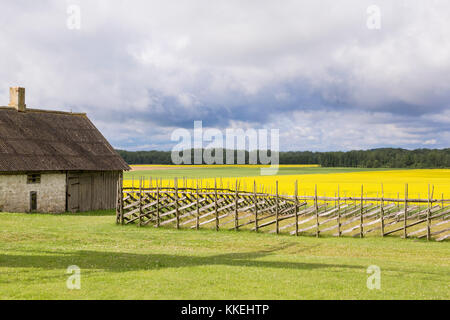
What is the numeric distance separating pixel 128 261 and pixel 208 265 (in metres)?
2.43

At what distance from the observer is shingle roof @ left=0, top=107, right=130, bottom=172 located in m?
31.2

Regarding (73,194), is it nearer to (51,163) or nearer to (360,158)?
(51,163)

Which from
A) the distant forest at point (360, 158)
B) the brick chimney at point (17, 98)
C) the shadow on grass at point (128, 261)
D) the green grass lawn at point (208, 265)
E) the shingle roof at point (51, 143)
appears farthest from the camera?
the distant forest at point (360, 158)

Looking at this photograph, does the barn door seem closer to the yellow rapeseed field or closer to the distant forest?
the yellow rapeseed field

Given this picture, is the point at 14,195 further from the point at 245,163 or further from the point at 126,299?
the point at 245,163

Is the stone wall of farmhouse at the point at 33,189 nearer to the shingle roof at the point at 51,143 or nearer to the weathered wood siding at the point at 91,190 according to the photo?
the weathered wood siding at the point at 91,190

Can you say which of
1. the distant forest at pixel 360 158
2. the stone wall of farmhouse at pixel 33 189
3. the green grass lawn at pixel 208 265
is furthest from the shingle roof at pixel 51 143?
the distant forest at pixel 360 158

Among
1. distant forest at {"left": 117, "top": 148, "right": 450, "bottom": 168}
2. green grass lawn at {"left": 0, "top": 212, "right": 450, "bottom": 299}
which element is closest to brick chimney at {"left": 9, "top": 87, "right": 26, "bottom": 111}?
green grass lawn at {"left": 0, "top": 212, "right": 450, "bottom": 299}

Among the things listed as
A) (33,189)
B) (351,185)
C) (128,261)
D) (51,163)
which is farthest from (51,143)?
(351,185)

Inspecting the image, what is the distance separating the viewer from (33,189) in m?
31.1

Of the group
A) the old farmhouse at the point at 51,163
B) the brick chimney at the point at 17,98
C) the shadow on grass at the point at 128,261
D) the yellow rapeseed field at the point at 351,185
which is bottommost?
the shadow on grass at the point at 128,261

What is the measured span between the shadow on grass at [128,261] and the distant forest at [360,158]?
342ft

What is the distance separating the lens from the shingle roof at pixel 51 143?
3125 cm

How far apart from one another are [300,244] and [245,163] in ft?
397
